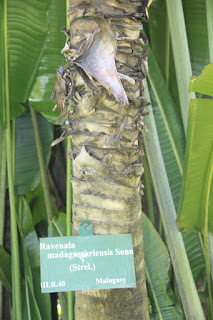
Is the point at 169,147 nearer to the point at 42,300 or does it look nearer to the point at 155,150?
the point at 155,150

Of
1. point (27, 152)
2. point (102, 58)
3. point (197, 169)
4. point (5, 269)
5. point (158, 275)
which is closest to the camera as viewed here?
point (102, 58)

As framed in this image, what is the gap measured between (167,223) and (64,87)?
0.56m

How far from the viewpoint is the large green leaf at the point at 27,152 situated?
5.25 feet

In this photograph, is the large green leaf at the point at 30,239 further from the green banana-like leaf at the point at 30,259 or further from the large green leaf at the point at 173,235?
the large green leaf at the point at 173,235

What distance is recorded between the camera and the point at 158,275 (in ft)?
4.20

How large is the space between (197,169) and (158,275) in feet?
1.43

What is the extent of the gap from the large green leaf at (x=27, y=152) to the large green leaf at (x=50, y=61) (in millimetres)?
325

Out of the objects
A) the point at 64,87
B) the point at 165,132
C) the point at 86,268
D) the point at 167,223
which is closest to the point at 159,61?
the point at 165,132

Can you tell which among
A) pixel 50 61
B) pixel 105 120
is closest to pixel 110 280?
pixel 105 120

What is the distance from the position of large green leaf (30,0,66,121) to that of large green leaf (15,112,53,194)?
1.07ft

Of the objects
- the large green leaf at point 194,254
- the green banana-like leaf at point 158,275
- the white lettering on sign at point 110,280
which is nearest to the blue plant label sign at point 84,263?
the white lettering on sign at point 110,280

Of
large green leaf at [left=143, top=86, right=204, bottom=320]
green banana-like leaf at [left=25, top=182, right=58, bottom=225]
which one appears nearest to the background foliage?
large green leaf at [left=143, top=86, right=204, bottom=320]

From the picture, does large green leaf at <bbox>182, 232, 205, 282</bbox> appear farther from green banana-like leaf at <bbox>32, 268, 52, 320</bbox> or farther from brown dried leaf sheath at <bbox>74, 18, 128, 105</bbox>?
brown dried leaf sheath at <bbox>74, 18, 128, 105</bbox>

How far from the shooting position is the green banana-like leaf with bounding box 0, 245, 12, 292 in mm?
1395
